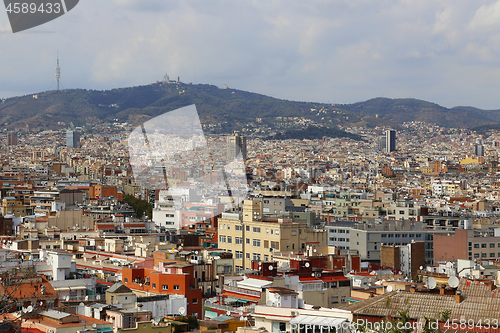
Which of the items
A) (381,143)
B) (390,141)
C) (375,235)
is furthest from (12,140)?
(375,235)

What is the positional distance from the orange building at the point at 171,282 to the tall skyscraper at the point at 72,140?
7924cm

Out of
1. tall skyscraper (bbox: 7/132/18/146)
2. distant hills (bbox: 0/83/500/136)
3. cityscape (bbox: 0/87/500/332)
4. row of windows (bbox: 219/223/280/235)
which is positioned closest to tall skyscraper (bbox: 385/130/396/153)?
distant hills (bbox: 0/83/500/136)

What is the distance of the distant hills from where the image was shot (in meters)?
117

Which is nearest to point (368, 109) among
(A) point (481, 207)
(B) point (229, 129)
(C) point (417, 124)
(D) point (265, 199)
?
Result: (C) point (417, 124)

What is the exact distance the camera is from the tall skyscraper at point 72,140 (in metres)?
90.1

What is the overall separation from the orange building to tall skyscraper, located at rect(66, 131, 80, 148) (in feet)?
260

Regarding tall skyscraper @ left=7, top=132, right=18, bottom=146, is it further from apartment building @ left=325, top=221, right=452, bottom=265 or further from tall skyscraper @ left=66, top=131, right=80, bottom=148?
apartment building @ left=325, top=221, right=452, bottom=265

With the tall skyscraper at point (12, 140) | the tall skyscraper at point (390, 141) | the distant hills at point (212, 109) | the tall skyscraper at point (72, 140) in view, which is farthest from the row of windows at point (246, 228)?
the tall skyscraper at point (390, 141)

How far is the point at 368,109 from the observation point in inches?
6629

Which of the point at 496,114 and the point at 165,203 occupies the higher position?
the point at 496,114

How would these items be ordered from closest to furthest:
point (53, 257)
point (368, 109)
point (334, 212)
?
point (53, 257), point (334, 212), point (368, 109)

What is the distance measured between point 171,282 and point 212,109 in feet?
379

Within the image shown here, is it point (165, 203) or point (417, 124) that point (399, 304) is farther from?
point (417, 124)

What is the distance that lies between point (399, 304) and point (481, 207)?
29.9m
